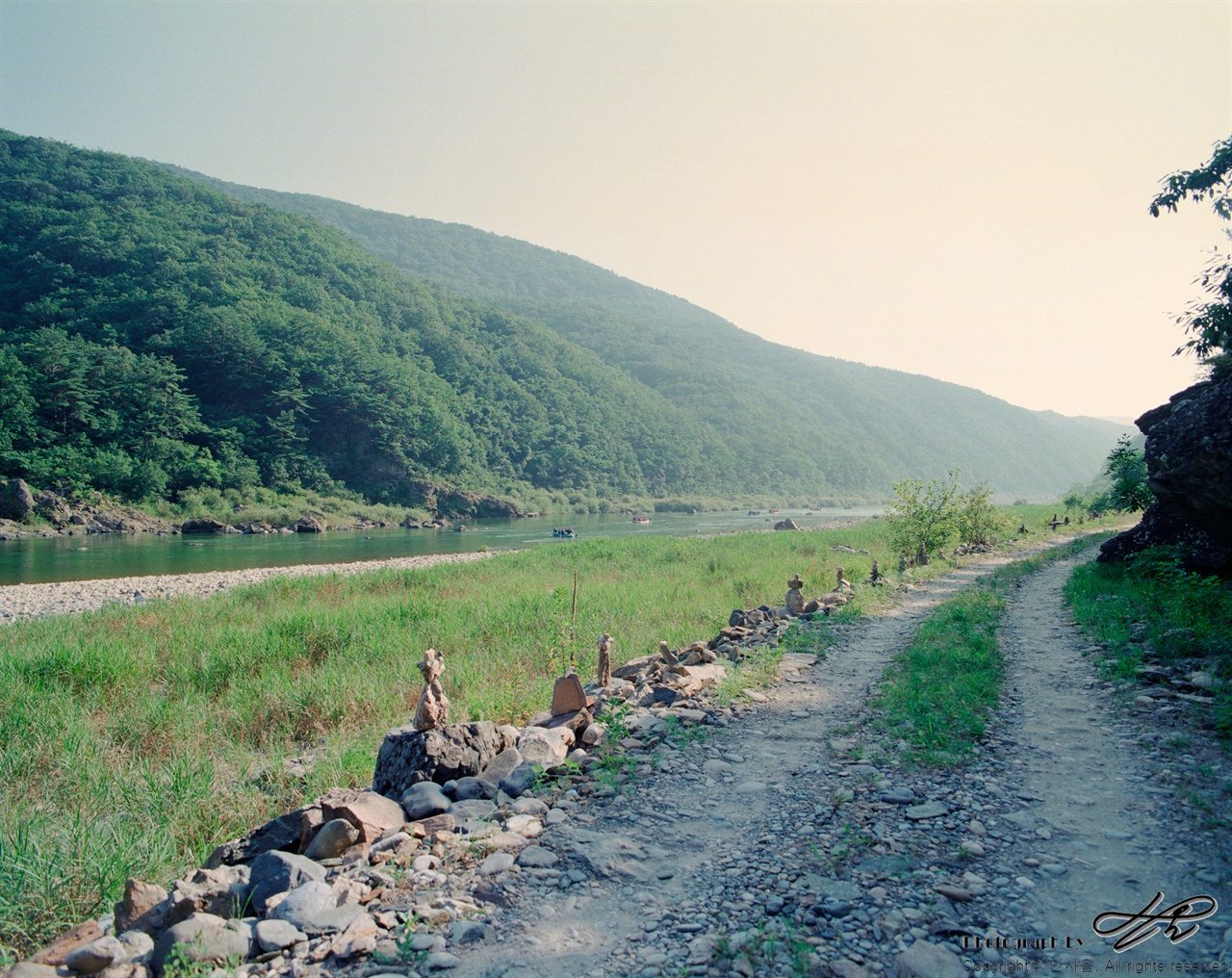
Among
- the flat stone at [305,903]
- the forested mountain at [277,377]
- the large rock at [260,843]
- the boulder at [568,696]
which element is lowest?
the large rock at [260,843]

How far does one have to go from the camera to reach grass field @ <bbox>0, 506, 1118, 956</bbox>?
4.43 m

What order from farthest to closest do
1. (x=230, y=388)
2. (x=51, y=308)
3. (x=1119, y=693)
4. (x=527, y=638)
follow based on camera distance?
(x=230, y=388) → (x=51, y=308) → (x=527, y=638) → (x=1119, y=693)

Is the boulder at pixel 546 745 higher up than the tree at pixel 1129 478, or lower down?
lower down

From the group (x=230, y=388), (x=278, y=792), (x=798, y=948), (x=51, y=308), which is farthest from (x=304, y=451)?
(x=798, y=948)

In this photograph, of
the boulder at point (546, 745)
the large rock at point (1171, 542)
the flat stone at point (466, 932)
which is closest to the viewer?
the flat stone at point (466, 932)

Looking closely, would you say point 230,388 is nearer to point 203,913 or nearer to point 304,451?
point 304,451

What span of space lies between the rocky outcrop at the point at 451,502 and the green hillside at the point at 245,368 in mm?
2306

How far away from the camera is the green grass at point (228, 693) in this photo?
4422 millimetres

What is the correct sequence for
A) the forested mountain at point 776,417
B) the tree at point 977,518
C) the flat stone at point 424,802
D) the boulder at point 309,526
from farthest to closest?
the forested mountain at point 776,417
the boulder at point 309,526
the tree at point 977,518
the flat stone at point 424,802

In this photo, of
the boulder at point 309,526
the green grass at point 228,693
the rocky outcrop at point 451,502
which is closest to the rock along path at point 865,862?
the green grass at point 228,693

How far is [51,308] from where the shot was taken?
63.5 meters

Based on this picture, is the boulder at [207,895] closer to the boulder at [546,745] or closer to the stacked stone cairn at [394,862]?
the stacked stone cairn at [394,862]

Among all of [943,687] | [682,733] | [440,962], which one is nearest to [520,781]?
[682,733]

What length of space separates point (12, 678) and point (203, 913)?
870 cm
